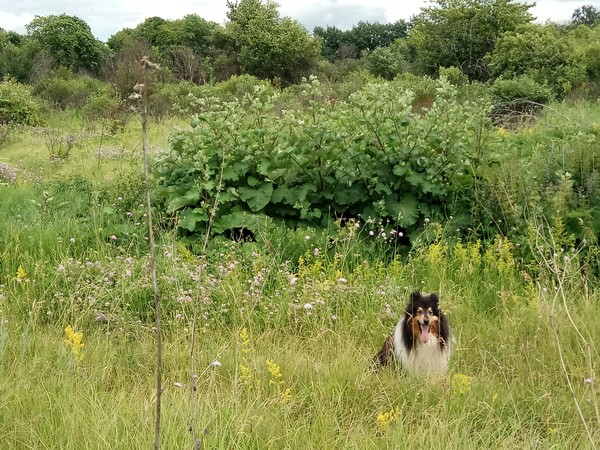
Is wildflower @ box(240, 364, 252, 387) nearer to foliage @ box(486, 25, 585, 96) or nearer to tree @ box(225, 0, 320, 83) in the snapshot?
foliage @ box(486, 25, 585, 96)

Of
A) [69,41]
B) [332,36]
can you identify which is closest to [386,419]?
[69,41]

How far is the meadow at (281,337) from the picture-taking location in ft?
7.70

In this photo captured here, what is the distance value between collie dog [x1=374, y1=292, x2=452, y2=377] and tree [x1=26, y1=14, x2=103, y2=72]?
35611mm

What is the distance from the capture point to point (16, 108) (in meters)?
16.1

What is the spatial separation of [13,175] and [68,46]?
32905mm

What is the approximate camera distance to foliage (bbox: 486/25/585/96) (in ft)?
65.8

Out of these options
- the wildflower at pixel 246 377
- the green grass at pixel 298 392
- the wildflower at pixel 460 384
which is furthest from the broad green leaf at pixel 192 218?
the wildflower at pixel 460 384

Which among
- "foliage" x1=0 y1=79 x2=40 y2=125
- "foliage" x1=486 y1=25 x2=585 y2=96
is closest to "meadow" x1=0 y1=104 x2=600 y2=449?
"foliage" x1=0 y1=79 x2=40 y2=125

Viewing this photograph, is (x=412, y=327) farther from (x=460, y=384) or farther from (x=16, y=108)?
(x=16, y=108)

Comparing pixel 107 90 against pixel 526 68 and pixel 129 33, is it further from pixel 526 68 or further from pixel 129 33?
pixel 129 33

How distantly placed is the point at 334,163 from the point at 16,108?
1422 centimetres

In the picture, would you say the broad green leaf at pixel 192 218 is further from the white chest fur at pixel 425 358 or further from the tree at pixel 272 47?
the tree at pixel 272 47

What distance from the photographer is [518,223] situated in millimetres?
4109

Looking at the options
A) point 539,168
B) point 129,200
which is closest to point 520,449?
point 539,168
